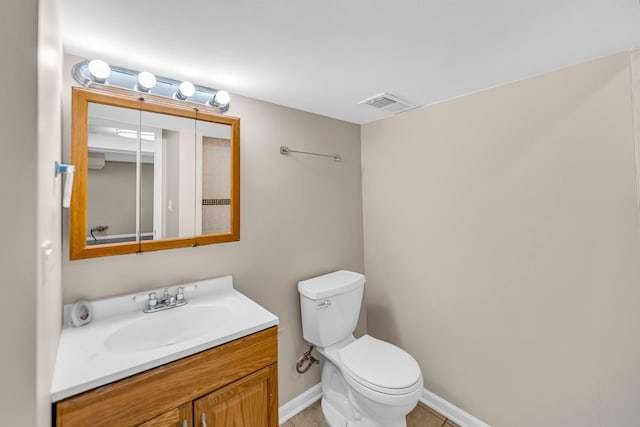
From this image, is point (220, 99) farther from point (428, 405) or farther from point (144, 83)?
point (428, 405)

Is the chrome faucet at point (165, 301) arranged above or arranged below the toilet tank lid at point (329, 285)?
above

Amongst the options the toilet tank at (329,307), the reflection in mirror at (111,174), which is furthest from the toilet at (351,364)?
the reflection in mirror at (111,174)

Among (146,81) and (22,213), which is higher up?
(146,81)

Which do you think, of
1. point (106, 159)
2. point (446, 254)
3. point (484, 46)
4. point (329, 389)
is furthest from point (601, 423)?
point (106, 159)

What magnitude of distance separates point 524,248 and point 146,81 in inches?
87.2

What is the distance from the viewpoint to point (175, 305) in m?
1.42

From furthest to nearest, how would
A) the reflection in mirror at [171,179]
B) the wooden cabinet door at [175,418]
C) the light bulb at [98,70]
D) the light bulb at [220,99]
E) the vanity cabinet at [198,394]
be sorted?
1. the light bulb at [220,99]
2. the reflection in mirror at [171,179]
3. the light bulb at [98,70]
4. the wooden cabinet door at [175,418]
5. the vanity cabinet at [198,394]

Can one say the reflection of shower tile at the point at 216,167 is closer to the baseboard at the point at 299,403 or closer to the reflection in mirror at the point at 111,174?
the reflection in mirror at the point at 111,174

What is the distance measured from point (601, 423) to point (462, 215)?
1.21 meters

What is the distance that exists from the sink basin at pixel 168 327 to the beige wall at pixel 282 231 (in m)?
0.19

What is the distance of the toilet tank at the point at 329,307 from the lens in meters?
1.83

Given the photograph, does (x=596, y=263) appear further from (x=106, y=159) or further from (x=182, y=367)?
(x=106, y=159)

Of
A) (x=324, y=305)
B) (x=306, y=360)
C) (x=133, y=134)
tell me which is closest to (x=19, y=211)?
(x=133, y=134)

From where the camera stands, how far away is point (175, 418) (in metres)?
1.02
